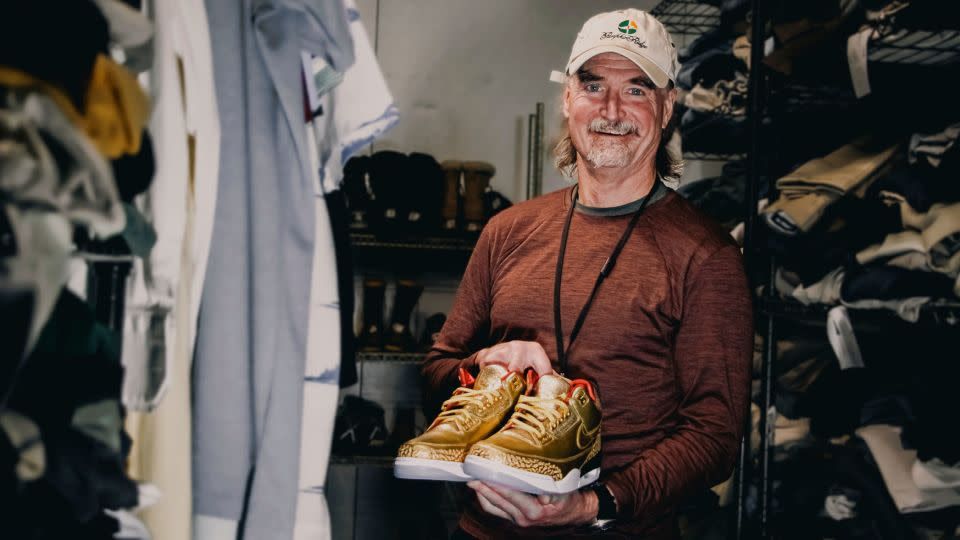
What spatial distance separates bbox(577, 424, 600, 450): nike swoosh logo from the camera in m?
1.04

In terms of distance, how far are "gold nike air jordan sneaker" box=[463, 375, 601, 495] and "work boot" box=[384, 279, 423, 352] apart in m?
1.47

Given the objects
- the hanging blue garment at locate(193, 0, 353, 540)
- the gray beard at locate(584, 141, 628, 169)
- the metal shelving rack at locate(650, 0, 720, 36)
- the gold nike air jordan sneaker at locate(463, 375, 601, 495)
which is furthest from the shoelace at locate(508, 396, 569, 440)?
the metal shelving rack at locate(650, 0, 720, 36)

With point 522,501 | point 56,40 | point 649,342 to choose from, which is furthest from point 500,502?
point 56,40

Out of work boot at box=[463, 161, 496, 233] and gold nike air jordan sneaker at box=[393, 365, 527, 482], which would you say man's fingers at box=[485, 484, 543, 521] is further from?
work boot at box=[463, 161, 496, 233]

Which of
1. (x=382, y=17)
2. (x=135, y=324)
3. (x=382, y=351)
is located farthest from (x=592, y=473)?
(x=382, y=17)

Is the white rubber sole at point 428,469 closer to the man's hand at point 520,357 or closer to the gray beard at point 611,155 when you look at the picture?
the man's hand at point 520,357

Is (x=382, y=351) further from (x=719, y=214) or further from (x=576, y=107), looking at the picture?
→ (x=576, y=107)

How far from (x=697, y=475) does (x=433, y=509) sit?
192 cm

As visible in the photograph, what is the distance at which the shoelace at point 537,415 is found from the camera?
1004 mm

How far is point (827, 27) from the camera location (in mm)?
1547

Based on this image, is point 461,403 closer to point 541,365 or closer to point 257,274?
point 541,365

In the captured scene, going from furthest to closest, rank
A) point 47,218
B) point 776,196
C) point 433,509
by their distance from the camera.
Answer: point 433,509, point 776,196, point 47,218

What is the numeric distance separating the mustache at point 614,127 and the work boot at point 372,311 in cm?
140

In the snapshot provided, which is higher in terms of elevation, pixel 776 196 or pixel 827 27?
pixel 827 27
